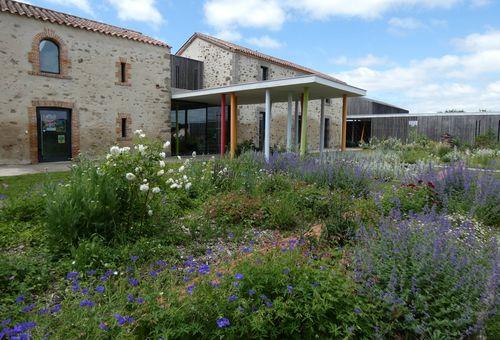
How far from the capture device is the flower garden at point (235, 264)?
199cm

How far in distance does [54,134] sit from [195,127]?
264 inches

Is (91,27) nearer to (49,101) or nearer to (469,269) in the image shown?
(49,101)

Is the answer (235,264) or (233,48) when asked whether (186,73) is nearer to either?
(233,48)

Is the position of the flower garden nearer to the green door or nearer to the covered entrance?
the covered entrance

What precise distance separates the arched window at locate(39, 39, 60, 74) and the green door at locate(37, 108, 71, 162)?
1.51 metres

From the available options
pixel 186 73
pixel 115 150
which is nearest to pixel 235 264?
pixel 115 150

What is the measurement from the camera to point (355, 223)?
3.51 metres

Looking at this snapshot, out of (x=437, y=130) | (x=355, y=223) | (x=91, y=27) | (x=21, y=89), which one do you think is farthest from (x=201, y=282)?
(x=437, y=130)

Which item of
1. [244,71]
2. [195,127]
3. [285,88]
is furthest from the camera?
[244,71]

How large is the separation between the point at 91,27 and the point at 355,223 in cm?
1377

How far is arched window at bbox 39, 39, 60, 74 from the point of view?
481 inches

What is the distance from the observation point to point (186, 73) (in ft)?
58.0

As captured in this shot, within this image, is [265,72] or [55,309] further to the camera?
[265,72]

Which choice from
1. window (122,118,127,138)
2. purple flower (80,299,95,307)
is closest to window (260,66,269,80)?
window (122,118,127,138)
